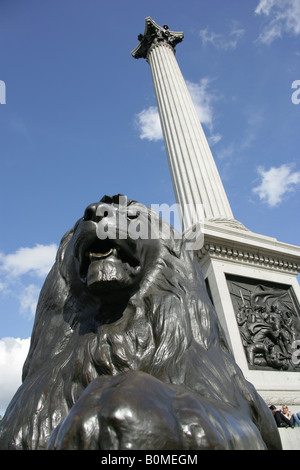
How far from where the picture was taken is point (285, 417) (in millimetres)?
4332

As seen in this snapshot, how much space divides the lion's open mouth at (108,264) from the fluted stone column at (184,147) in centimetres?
702

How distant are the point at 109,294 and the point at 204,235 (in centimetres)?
427

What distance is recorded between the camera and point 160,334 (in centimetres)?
153

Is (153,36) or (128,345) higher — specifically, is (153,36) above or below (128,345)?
above

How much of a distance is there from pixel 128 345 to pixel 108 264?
374 mm

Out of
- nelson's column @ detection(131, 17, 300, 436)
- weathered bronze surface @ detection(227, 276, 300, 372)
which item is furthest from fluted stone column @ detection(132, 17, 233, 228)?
weathered bronze surface @ detection(227, 276, 300, 372)

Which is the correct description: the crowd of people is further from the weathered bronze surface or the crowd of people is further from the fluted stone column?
the fluted stone column

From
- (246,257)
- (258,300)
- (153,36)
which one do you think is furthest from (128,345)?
(153,36)

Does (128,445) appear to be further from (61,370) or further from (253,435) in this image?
(61,370)

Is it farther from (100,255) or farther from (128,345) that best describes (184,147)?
(128,345)

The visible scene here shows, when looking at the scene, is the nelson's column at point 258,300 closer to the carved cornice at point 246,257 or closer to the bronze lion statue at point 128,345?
the carved cornice at point 246,257

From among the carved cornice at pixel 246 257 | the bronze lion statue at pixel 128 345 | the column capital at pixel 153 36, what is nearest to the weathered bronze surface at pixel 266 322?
the carved cornice at pixel 246 257

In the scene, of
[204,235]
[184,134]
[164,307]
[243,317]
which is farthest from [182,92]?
[164,307]

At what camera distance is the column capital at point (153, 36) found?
51.9ft
